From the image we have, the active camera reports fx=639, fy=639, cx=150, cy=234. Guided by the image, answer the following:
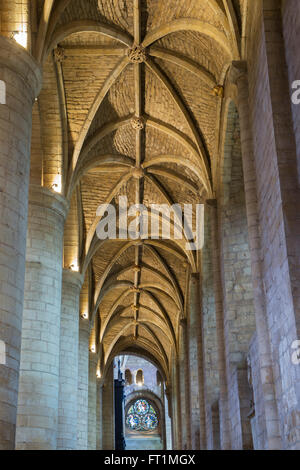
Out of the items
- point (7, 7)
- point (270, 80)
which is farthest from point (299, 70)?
point (7, 7)

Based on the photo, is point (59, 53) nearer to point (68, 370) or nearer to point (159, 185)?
point (159, 185)

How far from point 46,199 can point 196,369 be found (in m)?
11.8

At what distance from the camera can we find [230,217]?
1705 cm

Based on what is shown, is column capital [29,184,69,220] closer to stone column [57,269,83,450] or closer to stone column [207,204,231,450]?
stone column [57,269,83,450]

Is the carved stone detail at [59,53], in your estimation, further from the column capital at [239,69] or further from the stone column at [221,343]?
the stone column at [221,343]

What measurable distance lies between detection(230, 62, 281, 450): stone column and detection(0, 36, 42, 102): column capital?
13.9 feet

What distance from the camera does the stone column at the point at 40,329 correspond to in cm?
1363

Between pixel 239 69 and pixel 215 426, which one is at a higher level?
pixel 239 69

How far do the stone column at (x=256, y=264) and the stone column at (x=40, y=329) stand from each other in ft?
16.8

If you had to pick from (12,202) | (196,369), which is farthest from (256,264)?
(196,369)

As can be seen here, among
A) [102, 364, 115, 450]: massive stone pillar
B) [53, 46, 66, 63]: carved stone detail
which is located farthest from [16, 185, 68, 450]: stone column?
[102, 364, 115, 450]: massive stone pillar

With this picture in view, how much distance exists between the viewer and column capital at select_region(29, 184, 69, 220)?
15.8 m

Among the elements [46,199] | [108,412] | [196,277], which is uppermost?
[196,277]

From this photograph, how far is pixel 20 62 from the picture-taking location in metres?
11.6
